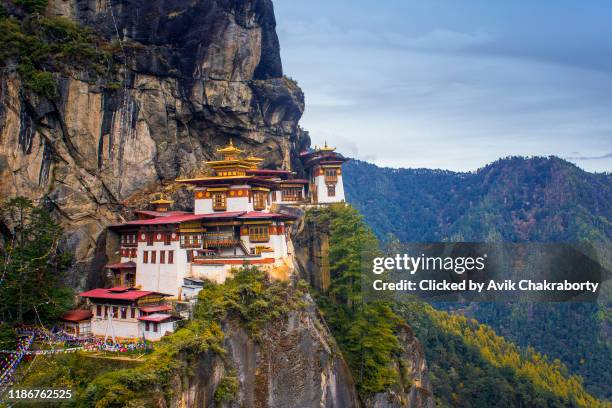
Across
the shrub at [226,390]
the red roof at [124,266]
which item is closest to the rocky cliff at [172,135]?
the shrub at [226,390]

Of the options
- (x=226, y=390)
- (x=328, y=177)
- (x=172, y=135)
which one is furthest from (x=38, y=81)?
(x=328, y=177)

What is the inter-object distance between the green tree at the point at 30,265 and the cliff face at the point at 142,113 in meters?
1.81

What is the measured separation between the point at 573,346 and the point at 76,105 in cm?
10817

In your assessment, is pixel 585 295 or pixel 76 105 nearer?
pixel 76 105

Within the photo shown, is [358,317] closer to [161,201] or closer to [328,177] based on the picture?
[328,177]

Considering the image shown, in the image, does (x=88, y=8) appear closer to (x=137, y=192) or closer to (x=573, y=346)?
(x=137, y=192)

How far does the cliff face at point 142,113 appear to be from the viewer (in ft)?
136

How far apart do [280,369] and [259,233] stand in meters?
10.8

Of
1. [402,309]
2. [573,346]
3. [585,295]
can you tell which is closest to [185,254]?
[402,309]

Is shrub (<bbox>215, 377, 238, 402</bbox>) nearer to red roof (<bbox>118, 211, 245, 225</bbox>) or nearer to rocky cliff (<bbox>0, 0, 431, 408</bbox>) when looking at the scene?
rocky cliff (<bbox>0, 0, 431, 408</bbox>)

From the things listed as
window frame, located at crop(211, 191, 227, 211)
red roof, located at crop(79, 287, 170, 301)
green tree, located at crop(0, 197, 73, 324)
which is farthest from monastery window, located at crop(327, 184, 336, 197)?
green tree, located at crop(0, 197, 73, 324)

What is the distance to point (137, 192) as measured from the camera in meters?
46.9

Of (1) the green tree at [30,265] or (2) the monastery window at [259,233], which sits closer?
(1) the green tree at [30,265]

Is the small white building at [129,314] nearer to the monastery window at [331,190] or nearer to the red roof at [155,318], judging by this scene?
the red roof at [155,318]
